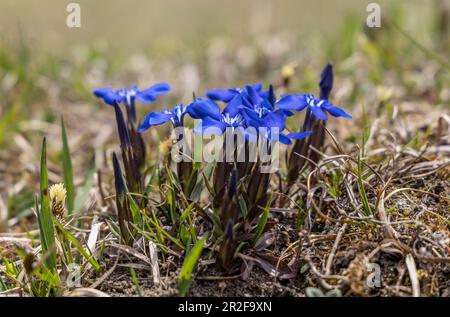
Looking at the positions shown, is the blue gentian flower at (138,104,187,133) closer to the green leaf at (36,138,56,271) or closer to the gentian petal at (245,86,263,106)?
the gentian petal at (245,86,263,106)

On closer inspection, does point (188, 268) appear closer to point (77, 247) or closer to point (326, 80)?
point (77, 247)

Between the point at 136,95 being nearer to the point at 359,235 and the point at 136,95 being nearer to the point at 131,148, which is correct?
the point at 131,148


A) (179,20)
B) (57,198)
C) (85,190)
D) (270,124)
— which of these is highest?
(179,20)

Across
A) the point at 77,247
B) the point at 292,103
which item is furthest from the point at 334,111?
the point at 77,247

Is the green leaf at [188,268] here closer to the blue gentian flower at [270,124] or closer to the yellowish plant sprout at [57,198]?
the blue gentian flower at [270,124]

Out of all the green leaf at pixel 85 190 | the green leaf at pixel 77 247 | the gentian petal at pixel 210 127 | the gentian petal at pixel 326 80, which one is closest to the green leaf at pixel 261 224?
the gentian petal at pixel 210 127

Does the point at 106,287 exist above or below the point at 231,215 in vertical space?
below
